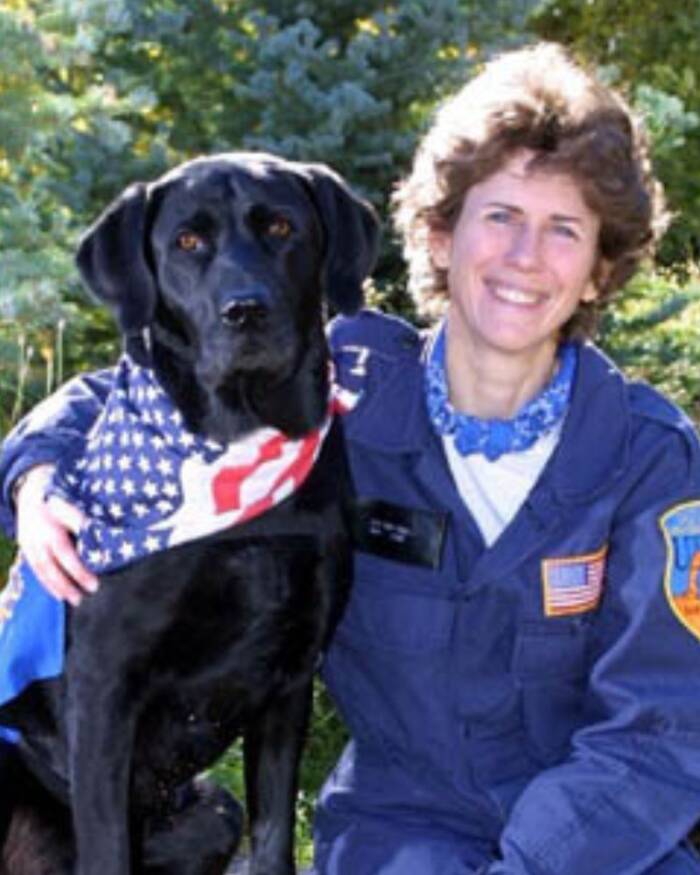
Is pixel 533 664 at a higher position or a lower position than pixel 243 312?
lower

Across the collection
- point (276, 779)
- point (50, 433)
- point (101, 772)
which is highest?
point (50, 433)

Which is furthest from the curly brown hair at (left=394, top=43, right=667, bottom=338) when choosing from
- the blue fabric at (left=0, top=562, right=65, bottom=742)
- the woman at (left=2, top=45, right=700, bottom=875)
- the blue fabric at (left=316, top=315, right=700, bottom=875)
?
the blue fabric at (left=0, top=562, right=65, bottom=742)

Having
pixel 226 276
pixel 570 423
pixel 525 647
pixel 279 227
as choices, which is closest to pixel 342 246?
pixel 279 227

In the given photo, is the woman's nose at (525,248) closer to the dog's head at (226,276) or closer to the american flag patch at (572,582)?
the dog's head at (226,276)

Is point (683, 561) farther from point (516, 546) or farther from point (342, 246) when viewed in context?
point (342, 246)

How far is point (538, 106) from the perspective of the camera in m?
3.17

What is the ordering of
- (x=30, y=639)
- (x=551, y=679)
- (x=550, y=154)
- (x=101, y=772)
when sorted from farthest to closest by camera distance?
(x=550, y=154) → (x=551, y=679) → (x=30, y=639) → (x=101, y=772)

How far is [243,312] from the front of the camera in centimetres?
281

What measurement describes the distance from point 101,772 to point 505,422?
35.2 inches

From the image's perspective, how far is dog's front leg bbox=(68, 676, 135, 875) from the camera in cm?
280

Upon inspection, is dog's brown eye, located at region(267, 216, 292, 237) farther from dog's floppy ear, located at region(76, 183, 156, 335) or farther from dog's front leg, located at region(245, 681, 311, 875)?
dog's front leg, located at region(245, 681, 311, 875)

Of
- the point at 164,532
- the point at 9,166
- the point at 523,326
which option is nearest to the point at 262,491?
the point at 164,532

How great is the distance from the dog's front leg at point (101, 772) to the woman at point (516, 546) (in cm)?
19

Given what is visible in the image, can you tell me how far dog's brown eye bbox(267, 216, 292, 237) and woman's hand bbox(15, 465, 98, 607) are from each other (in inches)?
21.8
